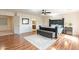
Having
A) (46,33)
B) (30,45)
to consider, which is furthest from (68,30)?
(30,45)

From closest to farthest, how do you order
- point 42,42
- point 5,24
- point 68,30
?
1. point 68,30
2. point 42,42
3. point 5,24

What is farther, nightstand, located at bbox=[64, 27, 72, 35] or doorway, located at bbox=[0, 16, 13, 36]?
doorway, located at bbox=[0, 16, 13, 36]

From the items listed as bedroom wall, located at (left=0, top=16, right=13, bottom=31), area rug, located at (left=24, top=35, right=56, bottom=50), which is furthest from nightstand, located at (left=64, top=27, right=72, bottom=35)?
bedroom wall, located at (left=0, top=16, right=13, bottom=31)

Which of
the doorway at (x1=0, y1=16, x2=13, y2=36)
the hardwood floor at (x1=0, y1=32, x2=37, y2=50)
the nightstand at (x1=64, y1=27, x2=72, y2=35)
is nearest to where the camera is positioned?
the hardwood floor at (x1=0, y1=32, x2=37, y2=50)

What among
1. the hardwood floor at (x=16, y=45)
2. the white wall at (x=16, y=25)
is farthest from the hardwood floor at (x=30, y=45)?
the white wall at (x=16, y=25)

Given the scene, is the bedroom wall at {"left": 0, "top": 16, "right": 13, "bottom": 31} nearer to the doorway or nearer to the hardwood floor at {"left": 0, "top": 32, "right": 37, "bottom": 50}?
the doorway

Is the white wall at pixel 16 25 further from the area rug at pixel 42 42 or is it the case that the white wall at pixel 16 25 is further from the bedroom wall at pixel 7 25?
the area rug at pixel 42 42

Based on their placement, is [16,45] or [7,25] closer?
[16,45]

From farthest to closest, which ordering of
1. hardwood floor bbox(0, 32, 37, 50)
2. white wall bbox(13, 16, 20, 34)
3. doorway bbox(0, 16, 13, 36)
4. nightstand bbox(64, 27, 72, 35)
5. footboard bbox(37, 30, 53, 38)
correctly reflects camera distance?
doorway bbox(0, 16, 13, 36)
white wall bbox(13, 16, 20, 34)
footboard bbox(37, 30, 53, 38)
nightstand bbox(64, 27, 72, 35)
hardwood floor bbox(0, 32, 37, 50)

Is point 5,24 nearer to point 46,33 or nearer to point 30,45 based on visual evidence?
point 46,33

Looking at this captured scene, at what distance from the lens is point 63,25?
15.3 ft
